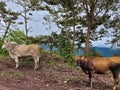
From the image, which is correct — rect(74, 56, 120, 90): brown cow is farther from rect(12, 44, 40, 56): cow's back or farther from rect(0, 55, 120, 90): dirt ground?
rect(12, 44, 40, 56): cow's back

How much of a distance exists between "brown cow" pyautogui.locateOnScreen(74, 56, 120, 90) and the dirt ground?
19.7 inches

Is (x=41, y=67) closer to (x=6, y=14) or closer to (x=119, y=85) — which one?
(x=119, y=85)

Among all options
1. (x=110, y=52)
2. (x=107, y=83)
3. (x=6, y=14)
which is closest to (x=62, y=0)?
(x=110, y=52)

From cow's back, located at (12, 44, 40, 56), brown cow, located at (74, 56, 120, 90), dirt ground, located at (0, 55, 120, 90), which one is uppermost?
cow's back, located at (12, 44, 40, 56)

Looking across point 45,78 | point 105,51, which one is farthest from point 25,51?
point 105,51

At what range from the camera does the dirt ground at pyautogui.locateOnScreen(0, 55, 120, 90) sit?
1043cm

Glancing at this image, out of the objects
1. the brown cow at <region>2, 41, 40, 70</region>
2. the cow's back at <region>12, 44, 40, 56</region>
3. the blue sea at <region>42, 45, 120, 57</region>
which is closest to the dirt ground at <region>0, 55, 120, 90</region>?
the brown cow at <region>2, 41, 40, 70</region>

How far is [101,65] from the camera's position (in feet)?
34.7

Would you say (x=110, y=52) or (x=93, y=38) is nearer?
(x=110, y=52)

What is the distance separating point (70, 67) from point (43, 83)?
316 cm

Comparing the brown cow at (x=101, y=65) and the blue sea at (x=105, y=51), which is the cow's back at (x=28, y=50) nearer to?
the brown cow at (x=101, y=65)

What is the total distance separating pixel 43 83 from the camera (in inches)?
426

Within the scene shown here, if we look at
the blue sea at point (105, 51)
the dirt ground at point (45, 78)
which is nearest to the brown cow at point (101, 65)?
the dirt ground at point (45, 78)

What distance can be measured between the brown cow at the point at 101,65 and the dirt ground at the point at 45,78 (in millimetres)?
500
